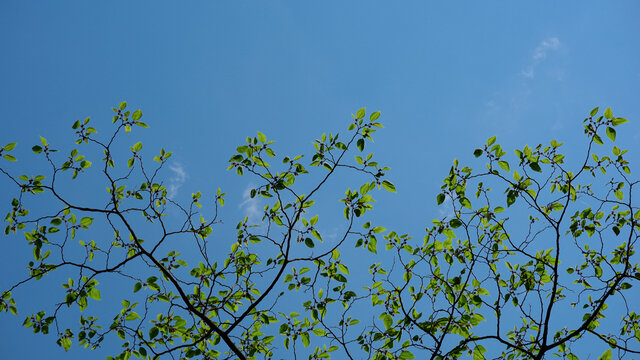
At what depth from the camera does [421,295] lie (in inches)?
177

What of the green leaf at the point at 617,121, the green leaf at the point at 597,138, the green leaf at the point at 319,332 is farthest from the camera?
the green leaf at the point at 319,332

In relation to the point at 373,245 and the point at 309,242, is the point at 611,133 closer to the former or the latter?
the point at 373,245

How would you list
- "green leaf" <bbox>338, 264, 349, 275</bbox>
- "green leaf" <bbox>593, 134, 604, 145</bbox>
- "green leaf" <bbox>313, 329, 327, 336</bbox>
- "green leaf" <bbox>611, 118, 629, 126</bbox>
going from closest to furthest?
"green leaf" <bbox>611, 118, 629, 126</bbox>
"green leaf" <bbox>593, 134, 604, 145</bbox>
"green leaf" <bbox>338, 264, 349, 275</bbox>
"green leaf" <bbox>313, 329, 327, 336</bbox>

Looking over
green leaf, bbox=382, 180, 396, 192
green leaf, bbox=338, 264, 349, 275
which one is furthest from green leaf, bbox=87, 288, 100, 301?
green leaf, bbox=382, 180, 396, 192

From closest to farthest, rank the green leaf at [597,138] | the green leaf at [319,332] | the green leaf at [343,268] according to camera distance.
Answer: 1. the green leaf at [597,138]
2. the green leaf at [343,268]
3. the green leaf at [319,332]

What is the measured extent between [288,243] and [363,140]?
133 centimetres

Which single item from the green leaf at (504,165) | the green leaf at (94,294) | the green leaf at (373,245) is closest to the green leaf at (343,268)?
the green leaf at (373,245)

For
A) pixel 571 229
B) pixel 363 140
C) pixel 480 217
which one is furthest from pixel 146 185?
pixel 571 229

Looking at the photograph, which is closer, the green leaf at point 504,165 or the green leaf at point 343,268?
the green leaf at point 504,165

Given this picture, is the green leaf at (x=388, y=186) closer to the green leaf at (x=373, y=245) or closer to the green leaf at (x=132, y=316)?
the green leaf at (x=373, y=245)

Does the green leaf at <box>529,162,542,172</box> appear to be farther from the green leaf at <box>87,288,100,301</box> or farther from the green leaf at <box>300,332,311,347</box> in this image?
the green leaf at <box>87,288,100,301</box>

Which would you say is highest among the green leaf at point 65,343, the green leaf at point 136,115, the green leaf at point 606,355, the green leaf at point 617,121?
the green leaf at point 136,115

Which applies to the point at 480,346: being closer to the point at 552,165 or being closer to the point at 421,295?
the point at 421,295

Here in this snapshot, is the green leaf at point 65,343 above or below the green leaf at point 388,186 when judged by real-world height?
below
